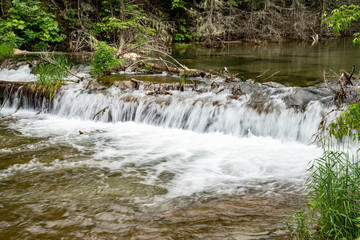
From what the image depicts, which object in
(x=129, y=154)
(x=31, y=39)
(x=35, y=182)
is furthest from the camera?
(x=31, y=39)

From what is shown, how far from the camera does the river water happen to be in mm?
3756

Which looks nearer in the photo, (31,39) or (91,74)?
(91,74)

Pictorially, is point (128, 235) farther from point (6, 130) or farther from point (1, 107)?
point (1, 107)

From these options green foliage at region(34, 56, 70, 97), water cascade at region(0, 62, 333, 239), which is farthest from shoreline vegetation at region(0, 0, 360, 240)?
water cascade at region(0, 62, 333, 239)

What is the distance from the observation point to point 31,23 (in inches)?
666

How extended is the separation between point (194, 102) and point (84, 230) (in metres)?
5.11

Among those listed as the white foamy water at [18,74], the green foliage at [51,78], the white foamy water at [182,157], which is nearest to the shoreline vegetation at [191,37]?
the green foliage at [51,78]

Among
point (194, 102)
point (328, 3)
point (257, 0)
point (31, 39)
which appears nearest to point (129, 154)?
point (194, 102)

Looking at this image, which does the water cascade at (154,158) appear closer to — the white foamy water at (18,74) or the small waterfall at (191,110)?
the small waterfall at (191,110)

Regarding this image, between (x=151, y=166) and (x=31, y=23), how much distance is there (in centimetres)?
1419

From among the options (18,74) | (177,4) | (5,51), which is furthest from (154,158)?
(177,4)

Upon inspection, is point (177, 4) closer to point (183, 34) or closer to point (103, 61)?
point (183, 34)

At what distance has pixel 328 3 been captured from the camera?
91.9ft

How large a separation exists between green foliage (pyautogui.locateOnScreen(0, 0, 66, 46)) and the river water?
8.08 m
